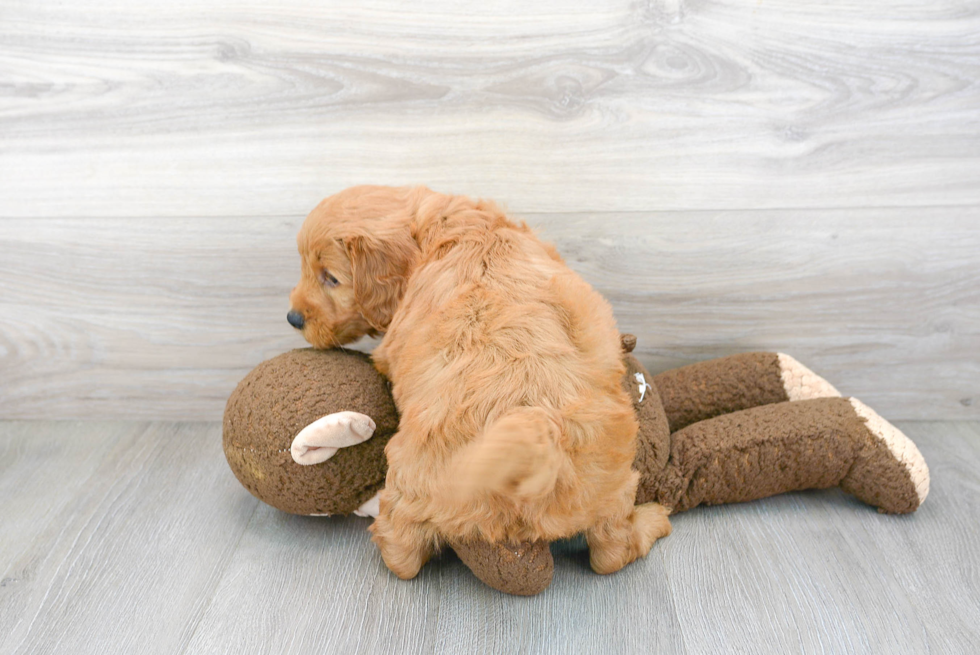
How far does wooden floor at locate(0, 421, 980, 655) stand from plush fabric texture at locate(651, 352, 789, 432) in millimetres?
183

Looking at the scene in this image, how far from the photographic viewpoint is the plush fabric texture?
4.21ft

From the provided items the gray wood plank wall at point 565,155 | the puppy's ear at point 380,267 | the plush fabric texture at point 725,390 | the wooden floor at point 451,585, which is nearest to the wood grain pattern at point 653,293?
the gray wood plank wall at point 565,155

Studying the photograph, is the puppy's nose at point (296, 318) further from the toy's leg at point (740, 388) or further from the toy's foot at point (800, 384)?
the toy's foot at point (800, 384)

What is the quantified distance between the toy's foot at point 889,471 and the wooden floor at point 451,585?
1.6 inches

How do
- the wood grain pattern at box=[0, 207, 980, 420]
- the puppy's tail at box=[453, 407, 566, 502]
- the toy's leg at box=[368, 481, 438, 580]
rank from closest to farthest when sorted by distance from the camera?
the puppy's tail at box=[453, 407, 566, 502] → the toy's leg at box=[368, 481, 438, 580] → the wood grain pattern at box=[0, 207, 980, 420]

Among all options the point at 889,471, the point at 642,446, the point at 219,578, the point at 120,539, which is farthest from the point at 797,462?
the point at 120,539

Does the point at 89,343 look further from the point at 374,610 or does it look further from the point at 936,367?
the point at 936,367

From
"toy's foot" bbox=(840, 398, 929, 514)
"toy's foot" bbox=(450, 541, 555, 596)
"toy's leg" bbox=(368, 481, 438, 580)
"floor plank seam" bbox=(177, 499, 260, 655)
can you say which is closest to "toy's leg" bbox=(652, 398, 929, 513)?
"toy's foot" bbox=(840, 398, 929, 514)

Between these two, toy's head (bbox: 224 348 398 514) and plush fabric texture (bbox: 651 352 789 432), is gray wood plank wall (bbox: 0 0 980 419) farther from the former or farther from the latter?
toy's head (bbox: 224 348 398 514)

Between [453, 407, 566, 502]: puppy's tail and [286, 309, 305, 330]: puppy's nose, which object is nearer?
[453, 407, 566, 502]: puppy's tail

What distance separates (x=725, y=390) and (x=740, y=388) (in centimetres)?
3

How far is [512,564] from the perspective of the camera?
949mm

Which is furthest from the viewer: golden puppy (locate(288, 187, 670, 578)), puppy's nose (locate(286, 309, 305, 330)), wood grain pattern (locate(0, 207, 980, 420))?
wood grain pattern (locate(0, 207, 980, 420))

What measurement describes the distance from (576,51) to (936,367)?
3.26 ft
